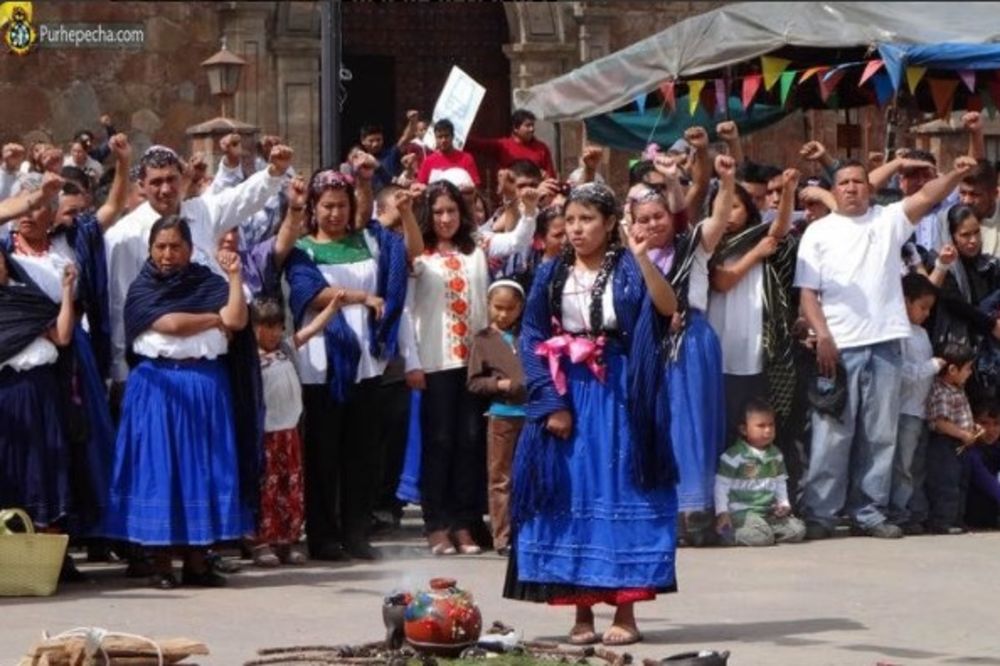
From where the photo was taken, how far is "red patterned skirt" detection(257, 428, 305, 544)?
1188 cm

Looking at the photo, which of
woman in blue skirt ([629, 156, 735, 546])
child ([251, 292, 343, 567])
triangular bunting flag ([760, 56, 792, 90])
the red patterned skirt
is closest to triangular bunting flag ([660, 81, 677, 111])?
triangular bunting flag ([760, 56, 792, 90])

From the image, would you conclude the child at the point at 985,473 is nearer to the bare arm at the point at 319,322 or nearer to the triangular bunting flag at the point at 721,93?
the triangular bunting flag at the point at 721,93

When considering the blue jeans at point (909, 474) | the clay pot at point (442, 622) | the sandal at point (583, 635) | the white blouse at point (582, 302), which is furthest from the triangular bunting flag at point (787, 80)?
the clay pot at point (442, 622)

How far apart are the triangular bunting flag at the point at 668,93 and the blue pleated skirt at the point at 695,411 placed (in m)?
3.76

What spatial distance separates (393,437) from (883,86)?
175 inches

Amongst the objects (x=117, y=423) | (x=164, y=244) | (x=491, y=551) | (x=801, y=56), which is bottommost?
(x=491, y=551)

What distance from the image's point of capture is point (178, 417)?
11148 millimetres

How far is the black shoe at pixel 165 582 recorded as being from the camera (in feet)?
36.6

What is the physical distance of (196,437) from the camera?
11.2m

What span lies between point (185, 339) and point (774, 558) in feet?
10.4

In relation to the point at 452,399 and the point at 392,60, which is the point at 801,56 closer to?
the point at 452,399

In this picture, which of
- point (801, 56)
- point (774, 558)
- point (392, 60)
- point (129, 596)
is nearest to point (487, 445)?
point (774, 558)

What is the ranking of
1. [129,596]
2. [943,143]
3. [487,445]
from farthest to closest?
[943,143] → [487,445] → [129,596]

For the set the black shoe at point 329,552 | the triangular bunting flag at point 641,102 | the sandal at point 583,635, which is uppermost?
the triangular bunting flag at point 641,102
